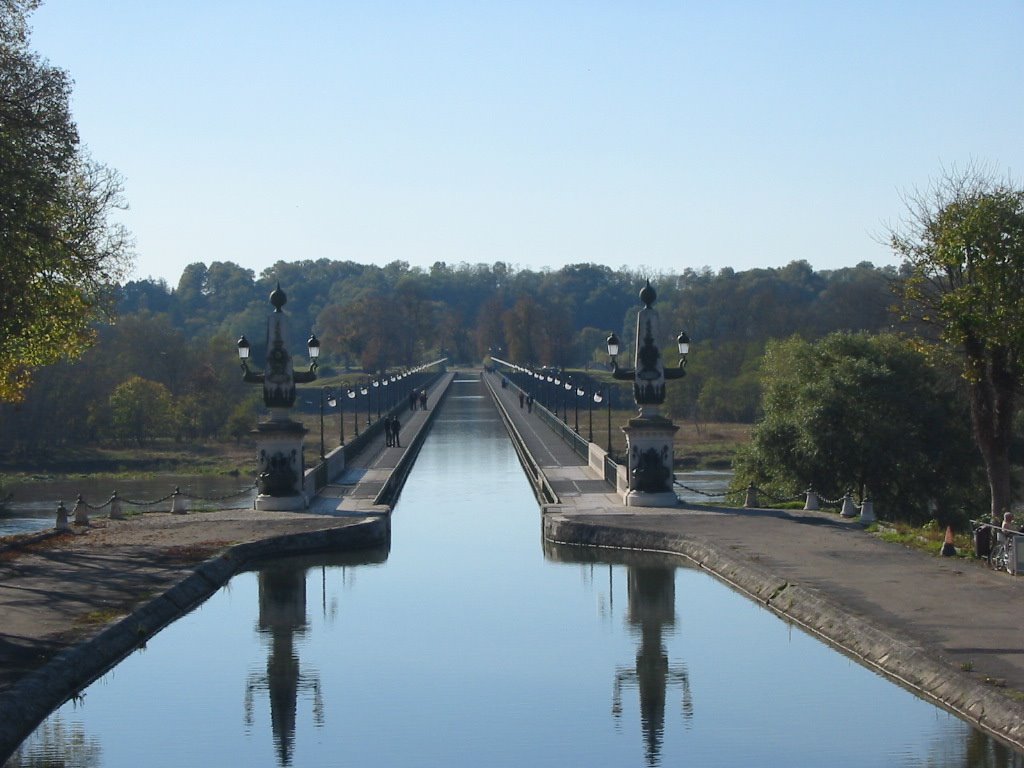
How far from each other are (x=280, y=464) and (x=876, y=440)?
1756 cm

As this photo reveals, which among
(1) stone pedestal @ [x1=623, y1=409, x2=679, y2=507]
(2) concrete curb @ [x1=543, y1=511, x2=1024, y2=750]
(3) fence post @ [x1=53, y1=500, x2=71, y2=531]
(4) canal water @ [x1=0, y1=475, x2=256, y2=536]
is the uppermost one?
(1) stone pedestal @ [x1=623, y1=409, x2=679, y2=507]

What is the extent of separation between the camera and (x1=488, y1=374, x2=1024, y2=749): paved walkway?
55.1ft

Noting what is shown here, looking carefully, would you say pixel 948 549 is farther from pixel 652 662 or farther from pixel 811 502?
pixel 811 502

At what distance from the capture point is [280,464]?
110 feet

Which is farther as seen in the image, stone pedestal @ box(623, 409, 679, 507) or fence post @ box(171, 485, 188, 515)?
fence post @ box(171, 485, 188, 515)

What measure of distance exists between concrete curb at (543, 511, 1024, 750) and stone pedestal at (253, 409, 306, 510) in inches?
263

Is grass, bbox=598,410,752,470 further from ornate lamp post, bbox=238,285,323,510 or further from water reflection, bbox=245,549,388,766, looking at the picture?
water reflection, bbox=245,549,388,766

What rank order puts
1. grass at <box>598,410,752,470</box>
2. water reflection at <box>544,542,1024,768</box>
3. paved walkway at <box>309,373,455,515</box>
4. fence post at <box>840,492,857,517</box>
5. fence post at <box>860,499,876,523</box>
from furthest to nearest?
grass at <box>598,410,752,470</box> → paved walkway at <box>309,373,455,515</box> → fence post at <box>840,492,857,517</box> → fence post at <box>860,499,876,523</box> → water reflection at <box>544,542,1024,768</box>

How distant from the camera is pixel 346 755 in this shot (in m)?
15.4

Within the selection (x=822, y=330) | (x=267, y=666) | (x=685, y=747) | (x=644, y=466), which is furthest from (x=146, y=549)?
(x=822, y=330)

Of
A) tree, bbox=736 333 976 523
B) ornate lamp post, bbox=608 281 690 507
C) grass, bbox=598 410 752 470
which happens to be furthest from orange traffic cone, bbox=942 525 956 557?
grass, bbox=598 410 752 470

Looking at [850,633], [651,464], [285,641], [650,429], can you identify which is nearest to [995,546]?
[850,633]

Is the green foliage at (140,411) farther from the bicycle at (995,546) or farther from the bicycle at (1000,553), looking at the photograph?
the bicycle at (1000,553)

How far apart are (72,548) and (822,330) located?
9853 centimetres
